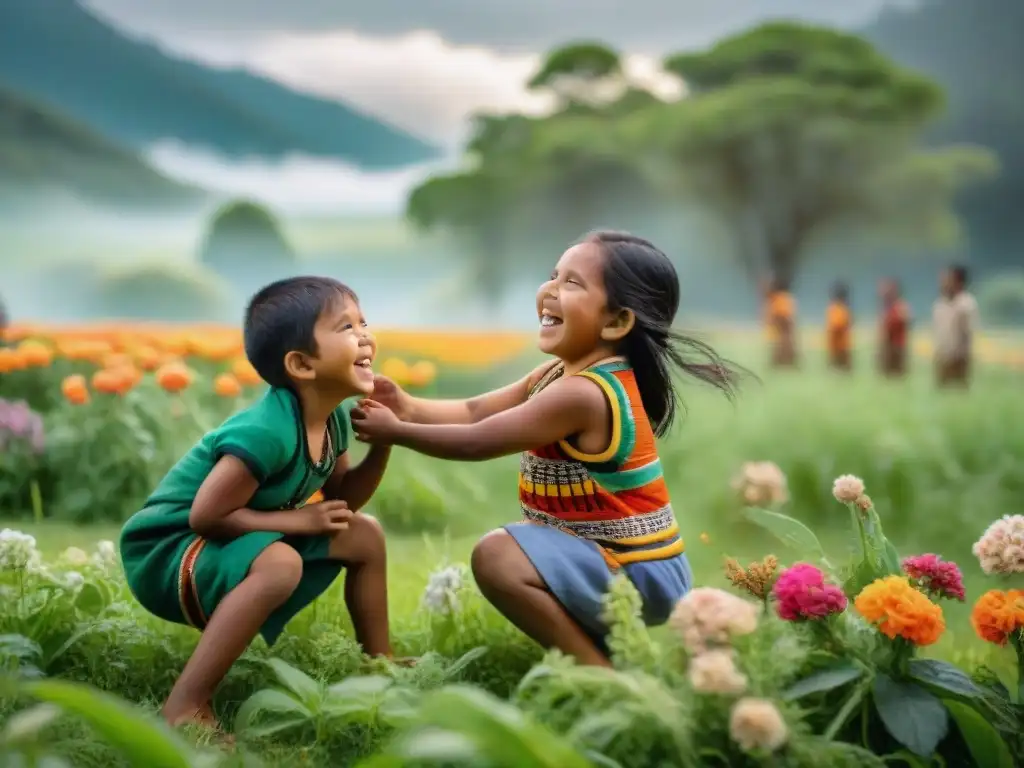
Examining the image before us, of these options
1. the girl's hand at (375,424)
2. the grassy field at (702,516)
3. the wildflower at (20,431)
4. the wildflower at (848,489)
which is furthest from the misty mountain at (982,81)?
the girl's hand at (375,424)

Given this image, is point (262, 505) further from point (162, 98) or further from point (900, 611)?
point (162, 98)

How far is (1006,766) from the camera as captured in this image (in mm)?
1938

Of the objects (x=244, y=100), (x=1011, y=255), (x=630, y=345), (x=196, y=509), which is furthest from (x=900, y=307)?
(x=196, y=509)

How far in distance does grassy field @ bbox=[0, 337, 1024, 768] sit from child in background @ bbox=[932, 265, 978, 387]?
0.34 metres

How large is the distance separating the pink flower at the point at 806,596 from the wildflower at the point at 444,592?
808 mm

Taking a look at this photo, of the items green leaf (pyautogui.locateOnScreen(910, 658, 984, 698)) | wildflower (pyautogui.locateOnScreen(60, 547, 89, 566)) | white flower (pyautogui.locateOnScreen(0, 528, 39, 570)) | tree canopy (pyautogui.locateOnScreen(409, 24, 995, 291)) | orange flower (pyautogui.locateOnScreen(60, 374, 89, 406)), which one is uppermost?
tree canopy (pyautogui.locateOnScreen(409, 24, 995, 291))

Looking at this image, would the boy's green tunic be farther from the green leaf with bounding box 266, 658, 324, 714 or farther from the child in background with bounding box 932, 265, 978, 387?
the child in background with bounding box 932, 265, 978, 387

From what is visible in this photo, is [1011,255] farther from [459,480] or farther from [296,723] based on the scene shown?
[296,723]

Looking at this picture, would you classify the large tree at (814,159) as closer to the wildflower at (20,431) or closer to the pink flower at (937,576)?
the wildflower at (20,431)

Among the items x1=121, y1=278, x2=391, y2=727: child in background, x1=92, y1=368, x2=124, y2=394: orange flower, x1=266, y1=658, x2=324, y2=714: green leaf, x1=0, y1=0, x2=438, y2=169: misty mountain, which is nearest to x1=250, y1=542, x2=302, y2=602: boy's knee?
x1=121, y1=278, x2=391, y2=727: child in background

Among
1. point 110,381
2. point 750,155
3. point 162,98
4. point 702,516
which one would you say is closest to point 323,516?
point 110,381

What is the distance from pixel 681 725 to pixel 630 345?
0.90 metres

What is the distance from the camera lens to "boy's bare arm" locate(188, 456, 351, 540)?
213 centimetres

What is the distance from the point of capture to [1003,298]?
935 centimetres
